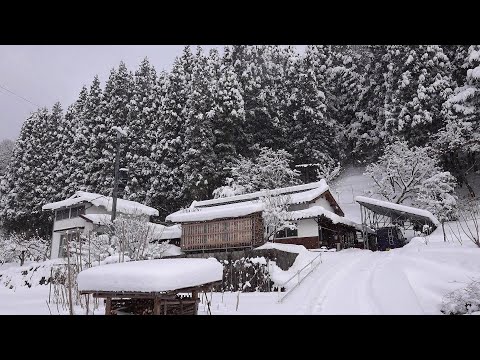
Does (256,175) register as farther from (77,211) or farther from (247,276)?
(77,211)

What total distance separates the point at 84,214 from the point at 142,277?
→ 19258 millimetres

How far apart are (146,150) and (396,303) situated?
19949 millimetres

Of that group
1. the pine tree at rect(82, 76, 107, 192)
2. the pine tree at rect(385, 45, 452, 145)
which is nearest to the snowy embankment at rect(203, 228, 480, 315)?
the pine tree at rect(385, 45, 452, 145)

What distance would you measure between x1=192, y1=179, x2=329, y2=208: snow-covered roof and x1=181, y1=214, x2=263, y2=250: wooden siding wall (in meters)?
2.90

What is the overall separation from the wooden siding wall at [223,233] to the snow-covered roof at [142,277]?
11302 millimetres

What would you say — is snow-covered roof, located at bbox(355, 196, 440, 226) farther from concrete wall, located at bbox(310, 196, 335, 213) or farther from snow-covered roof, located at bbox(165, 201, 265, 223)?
snow-covered roof, located at bbox(165, 201, 265, 223)

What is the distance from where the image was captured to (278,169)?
82.7 feet

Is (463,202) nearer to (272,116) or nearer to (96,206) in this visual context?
(272,116)

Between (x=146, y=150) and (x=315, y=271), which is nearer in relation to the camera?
(x=315, y=271)

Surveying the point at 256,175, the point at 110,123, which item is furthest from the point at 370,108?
the point at 110,123
